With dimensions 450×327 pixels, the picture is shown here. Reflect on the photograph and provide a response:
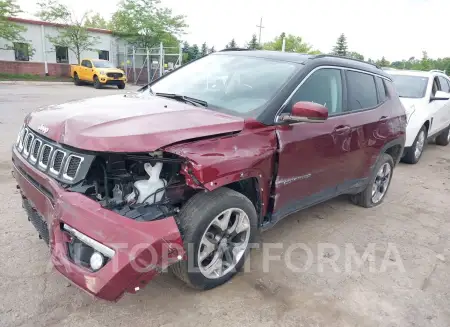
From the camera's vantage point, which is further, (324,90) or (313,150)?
(324,90)

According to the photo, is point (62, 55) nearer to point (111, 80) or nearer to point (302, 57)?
point (111, 80)

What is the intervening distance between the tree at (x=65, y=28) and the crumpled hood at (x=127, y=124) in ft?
90.1

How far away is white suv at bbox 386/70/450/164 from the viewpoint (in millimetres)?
7027

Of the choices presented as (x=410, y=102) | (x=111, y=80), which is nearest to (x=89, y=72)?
(x=111, y=80)

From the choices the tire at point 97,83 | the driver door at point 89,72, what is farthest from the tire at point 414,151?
the driver door at point 89,72

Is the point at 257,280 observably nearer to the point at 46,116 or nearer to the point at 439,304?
the point at 439,304

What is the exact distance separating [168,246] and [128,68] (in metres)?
28.5

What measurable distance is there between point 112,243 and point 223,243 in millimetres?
980

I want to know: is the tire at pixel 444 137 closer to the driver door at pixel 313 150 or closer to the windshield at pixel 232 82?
the driver door at pixel 313 150

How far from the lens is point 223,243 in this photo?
9.35 feet

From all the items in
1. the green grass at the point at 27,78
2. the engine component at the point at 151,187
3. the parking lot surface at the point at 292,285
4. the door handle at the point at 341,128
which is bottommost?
the green grass at the point at 27,78

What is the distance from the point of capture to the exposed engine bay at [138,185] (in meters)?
2.40

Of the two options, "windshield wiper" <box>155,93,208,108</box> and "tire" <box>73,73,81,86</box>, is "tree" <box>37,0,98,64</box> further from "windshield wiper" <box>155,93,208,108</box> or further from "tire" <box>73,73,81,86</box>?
"windshield wiper" <box>155,93,208,108</box>

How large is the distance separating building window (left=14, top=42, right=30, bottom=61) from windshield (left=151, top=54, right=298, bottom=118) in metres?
27.0
